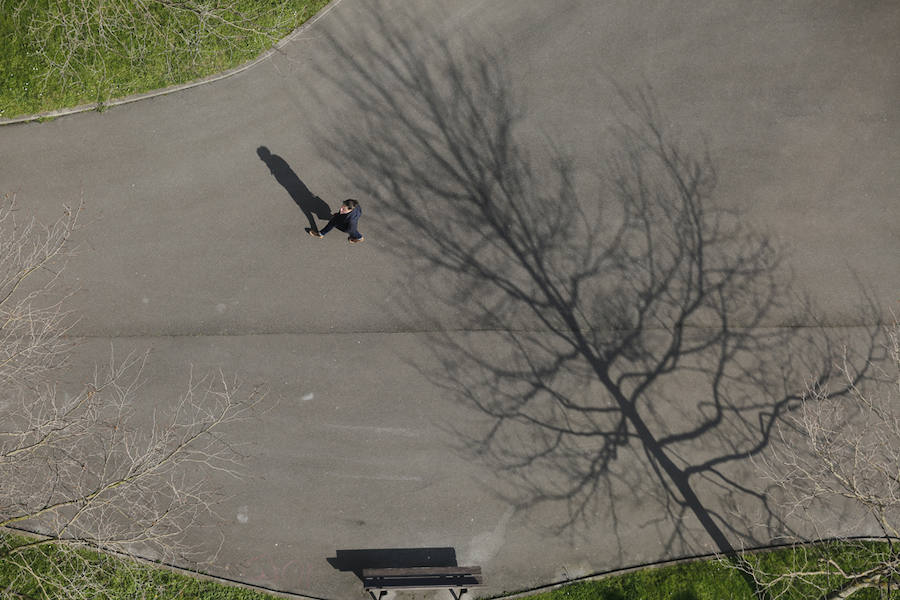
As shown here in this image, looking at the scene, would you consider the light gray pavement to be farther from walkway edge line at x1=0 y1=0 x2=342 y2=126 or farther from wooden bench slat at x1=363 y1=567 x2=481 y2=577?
wooden bench slat at x1=363 y1=567 x2=481 y2=577

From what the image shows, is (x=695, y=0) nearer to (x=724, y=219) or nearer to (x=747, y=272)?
(x=724, y=219)

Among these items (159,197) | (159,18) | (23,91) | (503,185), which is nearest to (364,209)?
(503,185)

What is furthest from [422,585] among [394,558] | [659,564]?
[659,564]

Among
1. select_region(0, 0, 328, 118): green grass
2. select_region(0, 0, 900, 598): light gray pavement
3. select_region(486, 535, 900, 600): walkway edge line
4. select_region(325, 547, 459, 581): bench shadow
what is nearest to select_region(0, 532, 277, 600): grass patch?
select_region(0, 0, 900, 598): light gray pavement

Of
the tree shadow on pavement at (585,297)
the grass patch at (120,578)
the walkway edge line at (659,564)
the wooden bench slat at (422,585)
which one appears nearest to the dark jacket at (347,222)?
the tree shadow on pavement at (585,297)

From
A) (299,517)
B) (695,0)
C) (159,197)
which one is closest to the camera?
(299,517)

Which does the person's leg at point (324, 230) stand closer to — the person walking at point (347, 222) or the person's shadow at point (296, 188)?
the person walking at point (347, 222)
